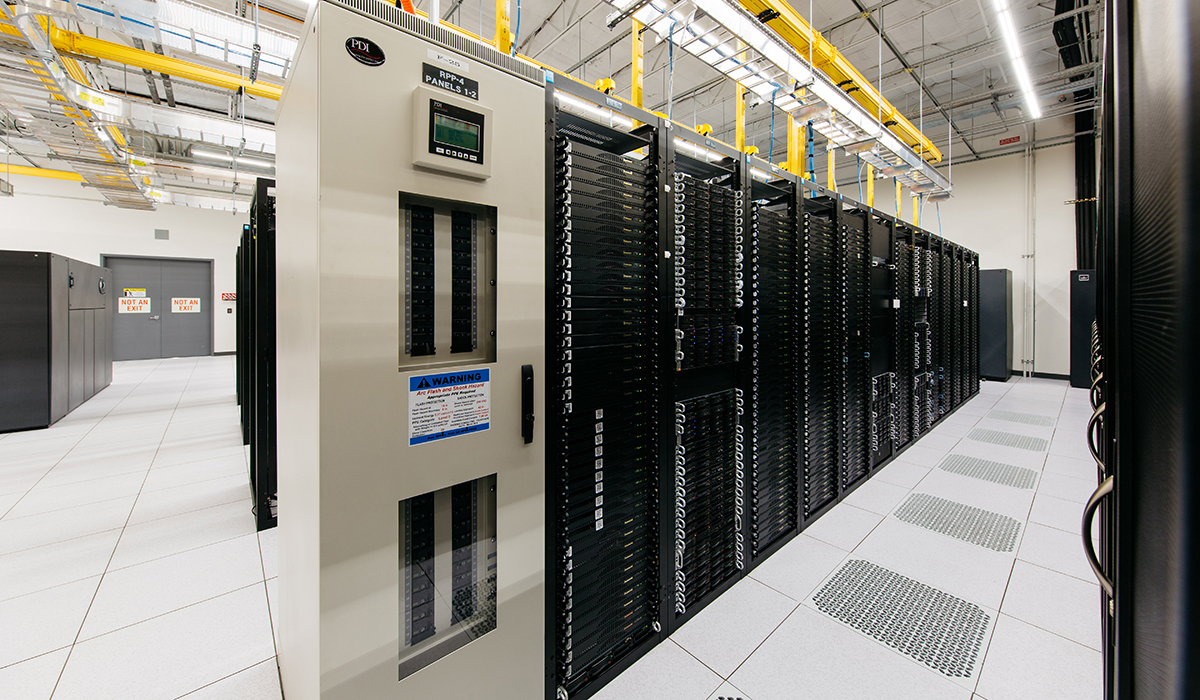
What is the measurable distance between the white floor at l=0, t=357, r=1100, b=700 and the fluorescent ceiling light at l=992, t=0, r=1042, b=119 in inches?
134

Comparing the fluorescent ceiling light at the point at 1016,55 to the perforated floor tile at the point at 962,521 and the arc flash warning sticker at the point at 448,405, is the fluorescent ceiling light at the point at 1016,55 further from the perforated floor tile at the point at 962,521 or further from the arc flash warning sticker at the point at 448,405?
the arc flash warning sticker at the point at 448,405

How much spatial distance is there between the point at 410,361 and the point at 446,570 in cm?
58

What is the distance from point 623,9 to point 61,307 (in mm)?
6577

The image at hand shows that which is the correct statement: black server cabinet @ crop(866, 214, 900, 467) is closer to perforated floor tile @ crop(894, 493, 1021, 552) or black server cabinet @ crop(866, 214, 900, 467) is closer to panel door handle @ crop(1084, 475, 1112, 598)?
perforated floor tile @ crop(894, 493, 1021, 552)

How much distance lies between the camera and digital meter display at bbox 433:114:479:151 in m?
1.10

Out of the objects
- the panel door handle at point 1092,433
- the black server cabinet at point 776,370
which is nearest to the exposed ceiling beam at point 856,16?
the black server cabinet at point 776,370

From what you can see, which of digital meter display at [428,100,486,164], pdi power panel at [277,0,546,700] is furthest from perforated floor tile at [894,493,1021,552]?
digital meter display at [428,100,486,164]

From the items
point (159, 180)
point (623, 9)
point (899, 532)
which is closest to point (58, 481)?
point (623, 9)

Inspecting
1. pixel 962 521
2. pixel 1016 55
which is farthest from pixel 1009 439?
pixel 1016 55

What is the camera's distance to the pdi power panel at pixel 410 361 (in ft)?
3.26

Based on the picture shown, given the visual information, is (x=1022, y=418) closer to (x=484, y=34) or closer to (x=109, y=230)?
(x=484, y=34)

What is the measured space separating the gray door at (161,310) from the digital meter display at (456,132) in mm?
12304

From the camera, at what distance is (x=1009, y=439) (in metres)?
4.54

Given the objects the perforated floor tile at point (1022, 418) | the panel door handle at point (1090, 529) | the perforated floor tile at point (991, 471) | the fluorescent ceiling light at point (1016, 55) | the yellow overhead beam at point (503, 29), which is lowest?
the perforated floor tile at point (991, 471)
